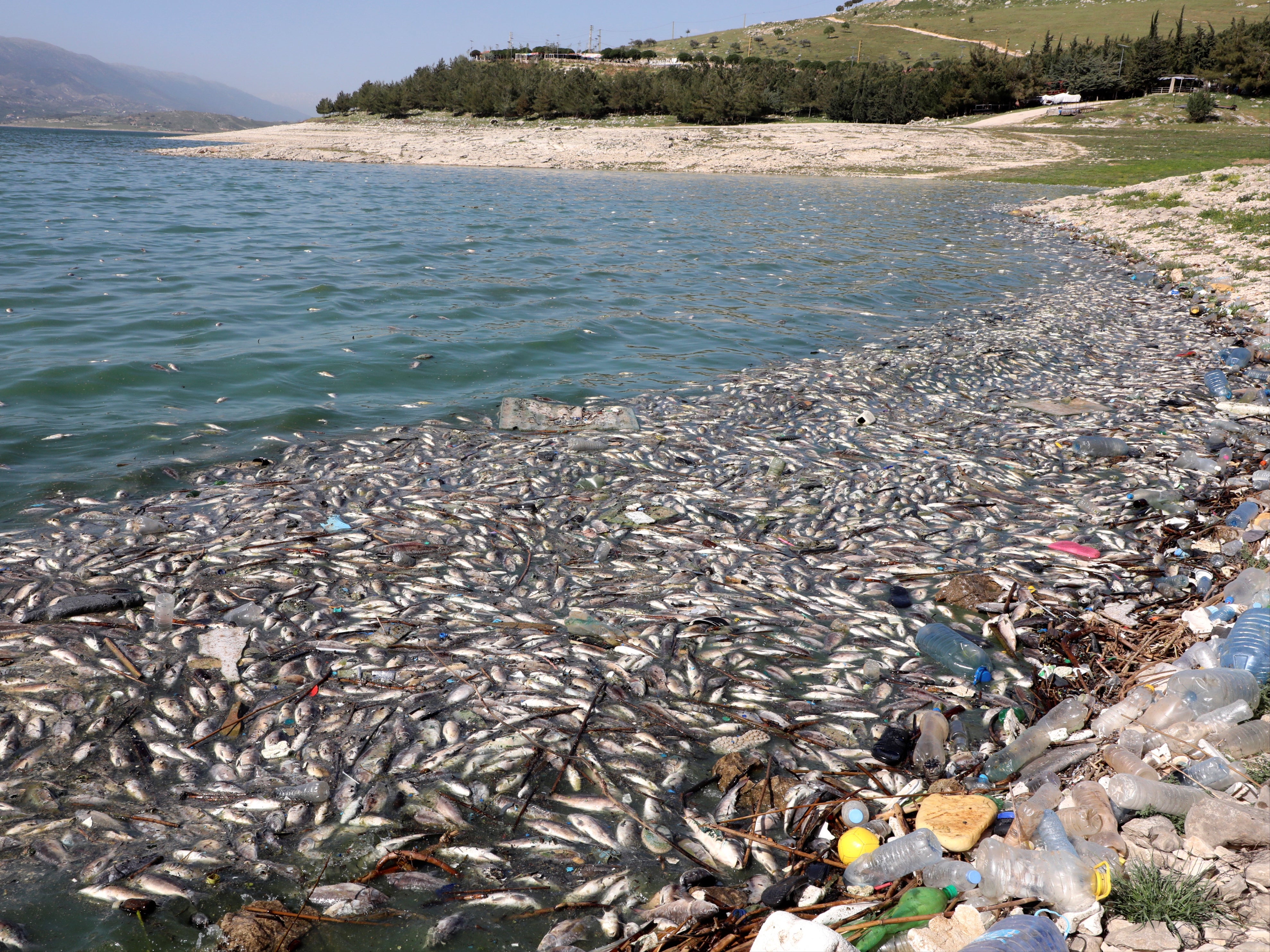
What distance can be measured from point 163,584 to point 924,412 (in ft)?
35.8

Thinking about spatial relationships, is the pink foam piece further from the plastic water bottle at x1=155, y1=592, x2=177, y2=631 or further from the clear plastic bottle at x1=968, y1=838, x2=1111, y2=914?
the plastic water bottle at x1=155, y1=592, x2=177, y2=631

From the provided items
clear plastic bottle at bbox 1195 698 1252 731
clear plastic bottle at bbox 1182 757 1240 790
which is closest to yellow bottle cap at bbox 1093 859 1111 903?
clear plastic bottle at bbox 1182 757 1240 790

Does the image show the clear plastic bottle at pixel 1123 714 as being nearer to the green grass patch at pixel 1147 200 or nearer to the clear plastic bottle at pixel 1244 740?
the clear plastic bottle at pixel 1244 740

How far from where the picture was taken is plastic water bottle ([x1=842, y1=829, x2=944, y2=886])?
14.0 ft

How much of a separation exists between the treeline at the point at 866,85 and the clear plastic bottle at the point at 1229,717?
7617 centimetres

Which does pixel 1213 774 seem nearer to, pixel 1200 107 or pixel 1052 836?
pixel 1052 836

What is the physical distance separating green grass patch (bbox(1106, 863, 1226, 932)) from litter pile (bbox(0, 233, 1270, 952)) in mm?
28

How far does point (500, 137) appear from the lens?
70.3 metres

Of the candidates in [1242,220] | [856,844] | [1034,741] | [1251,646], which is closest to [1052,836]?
[856,844]

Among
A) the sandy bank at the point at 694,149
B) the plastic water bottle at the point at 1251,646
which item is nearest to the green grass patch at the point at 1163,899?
the plastic water bottle at the point at 1251,646

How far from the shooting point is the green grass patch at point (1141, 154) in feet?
143

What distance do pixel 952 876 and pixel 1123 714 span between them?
2.12 meters

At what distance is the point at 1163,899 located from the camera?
137 inches

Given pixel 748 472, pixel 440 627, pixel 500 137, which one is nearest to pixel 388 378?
pixel 748 472
